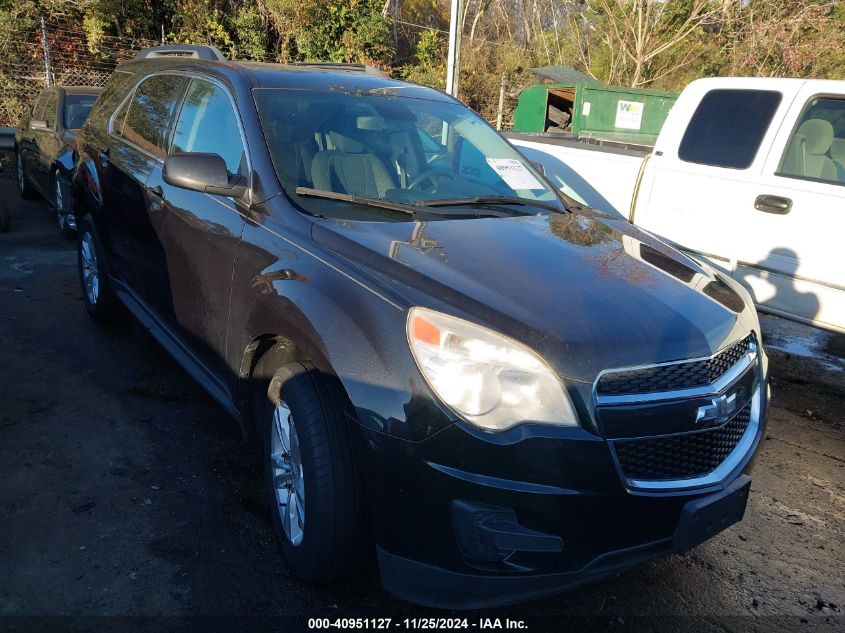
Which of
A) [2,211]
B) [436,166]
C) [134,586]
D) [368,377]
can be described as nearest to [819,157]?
[436,166]

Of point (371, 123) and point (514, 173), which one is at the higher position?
point (371, 123)

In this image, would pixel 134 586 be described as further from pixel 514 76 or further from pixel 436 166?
pixel 514 76

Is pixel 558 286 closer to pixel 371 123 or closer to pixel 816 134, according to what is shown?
pixel 371 123

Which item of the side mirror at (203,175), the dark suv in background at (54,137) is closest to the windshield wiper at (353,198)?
the side mirror at (203,175)

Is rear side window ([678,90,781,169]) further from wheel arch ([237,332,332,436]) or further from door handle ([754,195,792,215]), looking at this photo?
wheel arch ([237,332,332,436])

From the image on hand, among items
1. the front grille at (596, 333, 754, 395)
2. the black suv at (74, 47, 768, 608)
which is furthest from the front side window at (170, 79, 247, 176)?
the front grille at (596, 333, 754, 395)

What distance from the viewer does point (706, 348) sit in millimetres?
2186

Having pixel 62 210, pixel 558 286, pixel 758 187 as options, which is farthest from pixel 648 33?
pixel 558 286

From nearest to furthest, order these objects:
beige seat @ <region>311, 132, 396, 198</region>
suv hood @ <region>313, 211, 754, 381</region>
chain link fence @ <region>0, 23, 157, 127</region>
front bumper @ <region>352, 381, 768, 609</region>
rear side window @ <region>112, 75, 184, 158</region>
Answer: front bumper @ <region>352, 381, 768, 609</region> → suv hood @ <region>313, 211, 754, 381</region> → beige seat @ <region>311, 132, 396, 198</region> → rear side window @ <region>112, 75, 184, 158</region> → chain link fence @ <region>0, 23, 157, 127</region>

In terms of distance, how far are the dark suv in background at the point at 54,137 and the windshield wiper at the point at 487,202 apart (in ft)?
16.2

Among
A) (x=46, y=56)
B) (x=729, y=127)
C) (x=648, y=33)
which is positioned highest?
(x=648, y=33)

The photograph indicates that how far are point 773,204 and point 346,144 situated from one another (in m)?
3.29

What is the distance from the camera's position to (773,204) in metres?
4.76

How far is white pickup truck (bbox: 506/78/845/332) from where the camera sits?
15.1 feet
